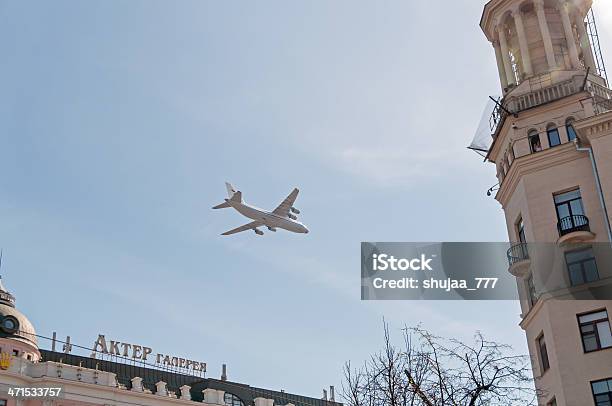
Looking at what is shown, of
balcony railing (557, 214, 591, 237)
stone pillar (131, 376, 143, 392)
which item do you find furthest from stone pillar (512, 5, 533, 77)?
stone pillar (131, 376, 143, 392)

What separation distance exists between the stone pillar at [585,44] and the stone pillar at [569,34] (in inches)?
23.7

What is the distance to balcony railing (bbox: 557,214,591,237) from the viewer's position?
3781 cm

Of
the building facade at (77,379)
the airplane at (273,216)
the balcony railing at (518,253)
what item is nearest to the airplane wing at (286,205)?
the airplane at (273,216)

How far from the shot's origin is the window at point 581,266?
37.2 m

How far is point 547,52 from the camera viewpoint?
145 feet

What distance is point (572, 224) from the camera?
1508 inches

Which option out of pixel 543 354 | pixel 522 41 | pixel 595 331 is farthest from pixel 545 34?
pixel 543 354

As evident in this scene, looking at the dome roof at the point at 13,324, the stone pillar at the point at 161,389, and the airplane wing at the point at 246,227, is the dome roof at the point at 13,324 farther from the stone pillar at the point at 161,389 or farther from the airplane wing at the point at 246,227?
the airplane wing at the point at 246,227

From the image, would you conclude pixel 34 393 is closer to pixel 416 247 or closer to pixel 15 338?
pixel 15 338

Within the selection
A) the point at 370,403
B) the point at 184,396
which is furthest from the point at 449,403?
the point at 184,396

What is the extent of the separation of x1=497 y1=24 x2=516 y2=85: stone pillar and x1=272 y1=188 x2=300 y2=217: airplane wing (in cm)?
3831

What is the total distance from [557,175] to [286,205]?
4421cm

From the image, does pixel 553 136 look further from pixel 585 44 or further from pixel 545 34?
pixel 585 44

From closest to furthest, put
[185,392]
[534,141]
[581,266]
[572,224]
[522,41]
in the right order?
[581,266], [572,224], [534,141], [522,41], [185,392]
